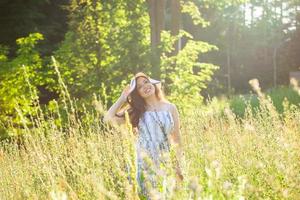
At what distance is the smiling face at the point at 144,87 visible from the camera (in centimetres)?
558

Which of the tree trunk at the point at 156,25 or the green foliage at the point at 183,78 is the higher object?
the tree trunk at the point at 156,25

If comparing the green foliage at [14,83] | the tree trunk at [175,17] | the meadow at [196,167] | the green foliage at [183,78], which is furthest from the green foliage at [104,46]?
the meadow at [196,167]

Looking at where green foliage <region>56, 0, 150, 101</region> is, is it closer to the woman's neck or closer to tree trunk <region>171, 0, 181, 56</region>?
tree trunk <region>171, 0, 181, 56</region>

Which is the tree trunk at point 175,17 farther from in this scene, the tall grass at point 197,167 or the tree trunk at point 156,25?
the tall grass at point 197,167

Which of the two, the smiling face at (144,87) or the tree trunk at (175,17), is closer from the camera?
the smiling face at (144,87)

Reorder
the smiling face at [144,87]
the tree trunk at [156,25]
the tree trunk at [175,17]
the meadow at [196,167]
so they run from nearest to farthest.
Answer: the meadow at [196,167] → the smiling face at [144,87] → the tree trunk at [156,25] → the tree trunk at [175,17]

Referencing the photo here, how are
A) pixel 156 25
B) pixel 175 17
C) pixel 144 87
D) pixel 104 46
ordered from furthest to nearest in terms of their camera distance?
pixel 175 17, pixel 156 25, pixel 104 46, pixel 144 87

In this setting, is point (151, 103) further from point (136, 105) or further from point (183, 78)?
point (183, 78)

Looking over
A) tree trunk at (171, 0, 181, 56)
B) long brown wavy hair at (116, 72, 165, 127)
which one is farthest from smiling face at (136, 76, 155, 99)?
tree trunk at (171, 0, 181, 56)

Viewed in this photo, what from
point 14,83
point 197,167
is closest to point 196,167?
point 197,167

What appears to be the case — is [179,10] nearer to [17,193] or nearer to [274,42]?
[17,193]

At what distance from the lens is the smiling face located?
18.3 feet

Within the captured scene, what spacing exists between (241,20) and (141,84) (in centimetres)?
2982

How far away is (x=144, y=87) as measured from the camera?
18.4 feet
